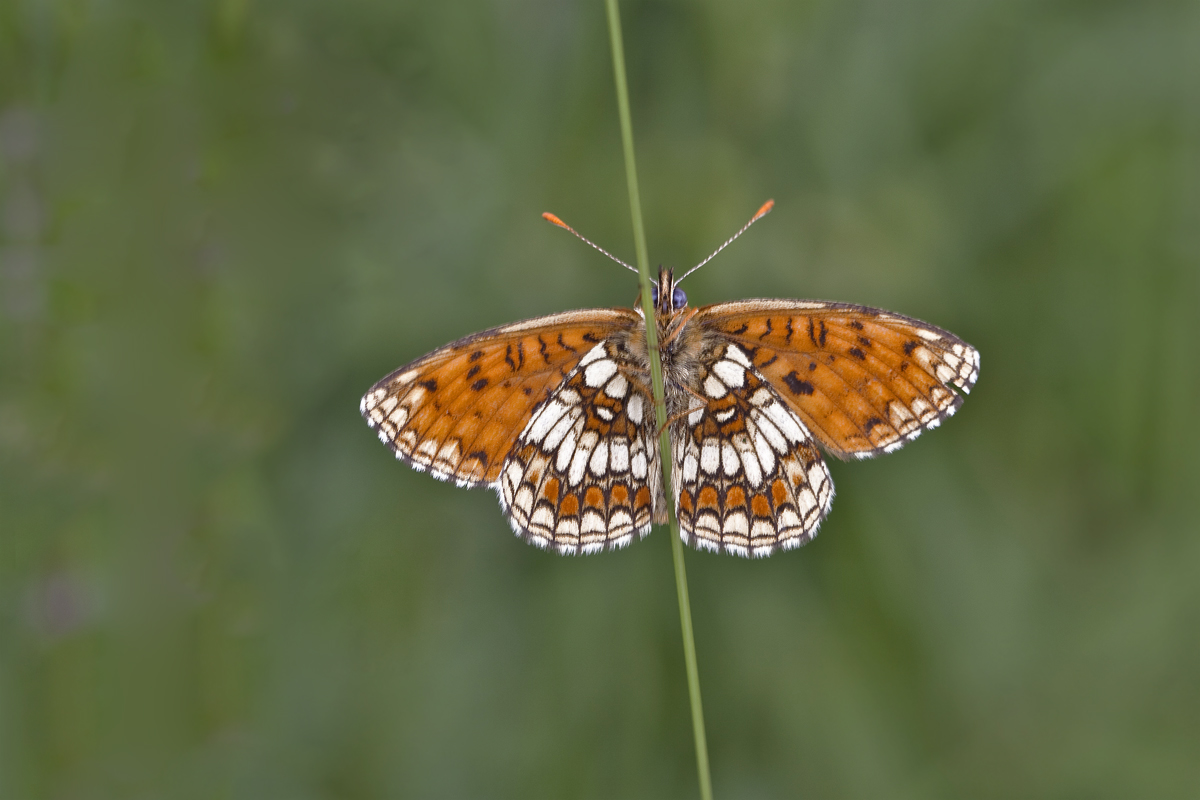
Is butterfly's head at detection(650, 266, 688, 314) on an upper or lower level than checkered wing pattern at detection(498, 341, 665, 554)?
upper

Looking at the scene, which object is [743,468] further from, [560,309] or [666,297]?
[560,309]

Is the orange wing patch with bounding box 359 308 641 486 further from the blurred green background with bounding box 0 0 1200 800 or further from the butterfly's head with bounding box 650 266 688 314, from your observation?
the blurred green background with bounding box 0 0 1200 800

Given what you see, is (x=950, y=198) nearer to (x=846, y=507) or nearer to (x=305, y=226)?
(x=846, y=507)

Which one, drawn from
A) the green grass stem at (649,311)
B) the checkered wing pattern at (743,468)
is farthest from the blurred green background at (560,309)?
the green grass stem at (649,311)

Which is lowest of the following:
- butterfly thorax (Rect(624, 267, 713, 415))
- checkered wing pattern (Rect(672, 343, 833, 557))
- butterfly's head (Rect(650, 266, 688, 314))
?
checkered wing pattern (Rect(672, 343, 833, 557))

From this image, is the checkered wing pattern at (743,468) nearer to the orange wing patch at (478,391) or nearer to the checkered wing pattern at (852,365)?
the checkered wing pattern at (852,365)

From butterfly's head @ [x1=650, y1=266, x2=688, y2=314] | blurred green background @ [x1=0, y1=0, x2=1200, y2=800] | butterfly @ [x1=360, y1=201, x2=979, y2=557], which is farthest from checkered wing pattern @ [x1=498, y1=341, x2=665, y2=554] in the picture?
blurred green background @ [x1=0, y1=0, x2=1200, y2=800]

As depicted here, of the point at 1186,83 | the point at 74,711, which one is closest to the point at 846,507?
the point at 1186,83
